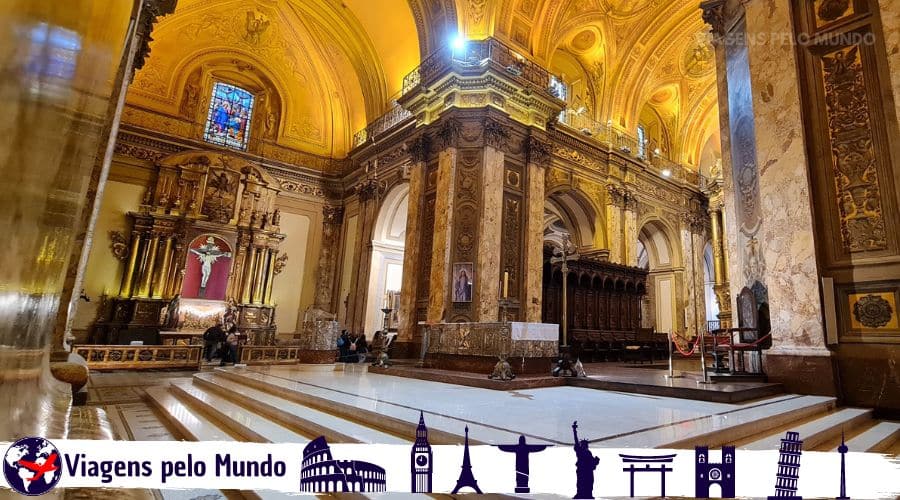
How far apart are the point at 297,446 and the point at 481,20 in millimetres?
11013

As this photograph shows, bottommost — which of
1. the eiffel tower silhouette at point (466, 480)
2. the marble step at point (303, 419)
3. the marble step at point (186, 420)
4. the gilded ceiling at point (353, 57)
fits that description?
the marble step at point (186, 420)

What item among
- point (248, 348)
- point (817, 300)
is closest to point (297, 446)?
point (817, 300)

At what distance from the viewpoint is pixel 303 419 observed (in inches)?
129

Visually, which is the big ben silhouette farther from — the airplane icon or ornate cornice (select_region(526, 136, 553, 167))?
ornate cornice (select_region(526, 136, 553, 167))

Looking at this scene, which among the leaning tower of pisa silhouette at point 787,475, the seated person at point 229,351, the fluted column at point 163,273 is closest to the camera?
the leaning tower of pisa silhouette at point 787,475

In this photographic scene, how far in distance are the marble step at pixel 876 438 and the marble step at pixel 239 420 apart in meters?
4.10

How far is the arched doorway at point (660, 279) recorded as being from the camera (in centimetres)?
1596

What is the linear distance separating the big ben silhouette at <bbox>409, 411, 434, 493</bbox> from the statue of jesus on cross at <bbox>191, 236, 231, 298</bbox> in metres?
13.1

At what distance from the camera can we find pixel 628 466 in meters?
2.12

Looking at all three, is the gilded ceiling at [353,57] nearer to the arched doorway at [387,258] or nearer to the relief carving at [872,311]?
the arched doorway at [387,258]

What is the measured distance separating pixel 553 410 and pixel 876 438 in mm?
2580

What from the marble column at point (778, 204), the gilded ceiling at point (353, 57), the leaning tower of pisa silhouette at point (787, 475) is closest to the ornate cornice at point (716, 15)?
the marble column at point (778, 204)

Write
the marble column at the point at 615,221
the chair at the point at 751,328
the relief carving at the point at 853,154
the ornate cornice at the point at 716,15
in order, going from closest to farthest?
the relief carving at the point at 853,154, the chair at the point at 751,328, the ornate cornice at the point at 716,15, the marble column at the point at 615,221

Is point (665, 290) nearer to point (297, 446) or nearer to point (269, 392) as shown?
point (269, 392)
